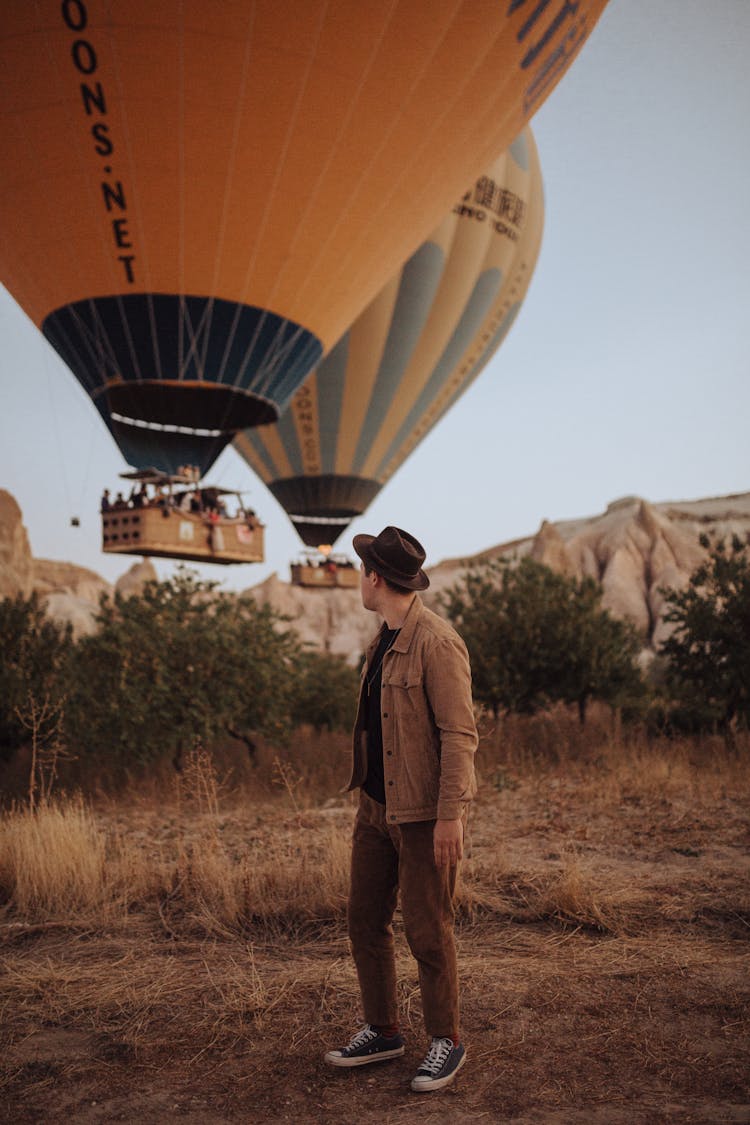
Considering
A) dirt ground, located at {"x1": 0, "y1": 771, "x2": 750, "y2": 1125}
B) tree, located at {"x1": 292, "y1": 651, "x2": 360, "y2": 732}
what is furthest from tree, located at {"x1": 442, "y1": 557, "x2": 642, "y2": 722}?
dirt ground, located at {"x1": 0, "y1": 771, "x2": 750, "y2": 1125}

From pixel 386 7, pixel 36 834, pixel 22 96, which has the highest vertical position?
pixel 386 7

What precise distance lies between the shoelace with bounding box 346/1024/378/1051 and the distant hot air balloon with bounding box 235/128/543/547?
24.7 metres

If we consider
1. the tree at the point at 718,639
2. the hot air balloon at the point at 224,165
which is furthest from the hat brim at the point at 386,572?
the tree at the point at 718,639

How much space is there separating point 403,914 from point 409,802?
41 centimetres

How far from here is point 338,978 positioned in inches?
169

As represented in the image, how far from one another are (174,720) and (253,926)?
9214 millimetres

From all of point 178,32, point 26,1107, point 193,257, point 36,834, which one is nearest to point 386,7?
point 178,32

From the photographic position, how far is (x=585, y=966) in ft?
14.2

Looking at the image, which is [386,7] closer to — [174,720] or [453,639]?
[174,720]

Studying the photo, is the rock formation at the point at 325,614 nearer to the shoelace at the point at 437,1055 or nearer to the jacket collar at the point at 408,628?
the jacket collar at the point at 408,628

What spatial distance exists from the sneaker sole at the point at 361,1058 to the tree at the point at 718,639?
12.8 meters

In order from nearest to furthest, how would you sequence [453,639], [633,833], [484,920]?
[453,639] < [484,920] < [633,833]

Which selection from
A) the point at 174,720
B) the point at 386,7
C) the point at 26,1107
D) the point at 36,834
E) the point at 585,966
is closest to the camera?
the point at 26,1107

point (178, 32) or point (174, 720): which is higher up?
point (178, 32)
